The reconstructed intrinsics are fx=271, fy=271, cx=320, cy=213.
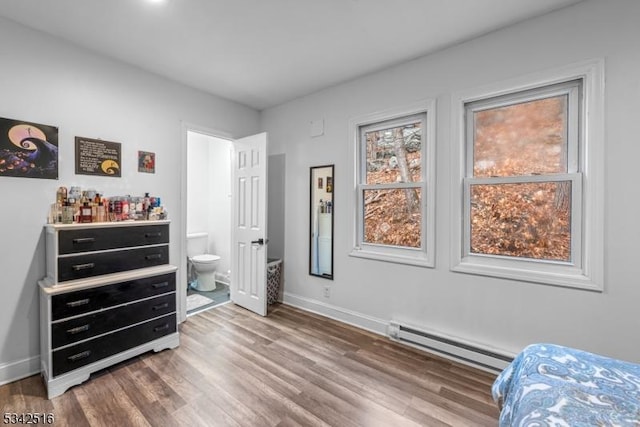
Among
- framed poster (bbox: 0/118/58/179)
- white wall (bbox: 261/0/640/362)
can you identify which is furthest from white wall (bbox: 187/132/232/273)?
framed poster (bbox: 0/118/58/179)

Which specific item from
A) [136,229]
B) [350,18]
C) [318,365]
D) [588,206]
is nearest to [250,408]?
[318,365]

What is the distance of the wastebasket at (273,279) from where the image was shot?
346cm

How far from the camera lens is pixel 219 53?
242 cm

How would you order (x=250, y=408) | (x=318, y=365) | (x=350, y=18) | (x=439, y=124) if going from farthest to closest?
(x=439, y=124) → (x=318, y=365) → (x=350, y=18) → (x=250, y=408)

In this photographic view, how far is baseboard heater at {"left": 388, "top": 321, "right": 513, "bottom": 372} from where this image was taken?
2.09 m

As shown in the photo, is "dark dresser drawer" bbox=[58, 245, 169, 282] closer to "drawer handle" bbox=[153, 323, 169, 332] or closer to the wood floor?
"drawer handle" bbox=[153, 323, 169, 332]

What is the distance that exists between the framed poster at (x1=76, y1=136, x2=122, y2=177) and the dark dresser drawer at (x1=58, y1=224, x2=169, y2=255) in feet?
2.12

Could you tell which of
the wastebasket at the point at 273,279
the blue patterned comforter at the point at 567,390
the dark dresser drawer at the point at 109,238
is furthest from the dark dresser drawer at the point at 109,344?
the blue patterned comforter at the point at 567,390

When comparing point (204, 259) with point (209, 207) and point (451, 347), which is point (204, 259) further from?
point (451, 347)

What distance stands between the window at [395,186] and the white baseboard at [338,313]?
661mm

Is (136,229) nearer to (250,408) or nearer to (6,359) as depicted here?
(6,359)

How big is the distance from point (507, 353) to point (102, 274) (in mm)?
3157

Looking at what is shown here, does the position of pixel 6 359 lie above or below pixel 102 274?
below

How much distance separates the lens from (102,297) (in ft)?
6.72
